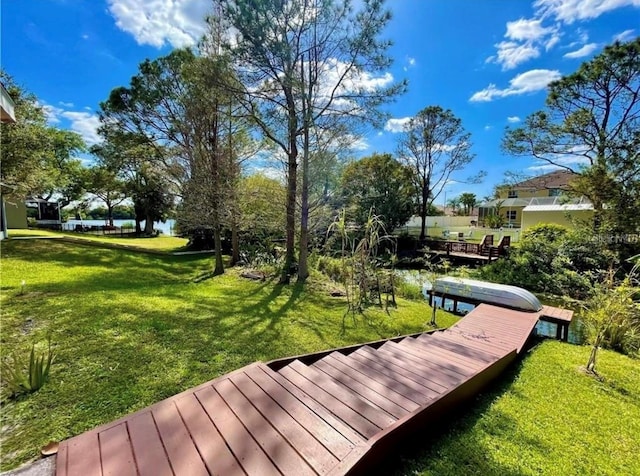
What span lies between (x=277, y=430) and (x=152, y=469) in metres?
0.64

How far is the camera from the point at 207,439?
164 centimetres

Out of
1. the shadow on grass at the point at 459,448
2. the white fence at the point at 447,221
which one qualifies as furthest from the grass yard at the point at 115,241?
the white fence at the point at 447,221

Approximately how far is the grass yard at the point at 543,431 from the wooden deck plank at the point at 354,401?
0.30 metres

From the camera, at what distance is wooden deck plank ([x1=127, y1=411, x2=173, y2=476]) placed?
1457mm

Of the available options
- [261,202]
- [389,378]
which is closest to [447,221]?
[261,202]

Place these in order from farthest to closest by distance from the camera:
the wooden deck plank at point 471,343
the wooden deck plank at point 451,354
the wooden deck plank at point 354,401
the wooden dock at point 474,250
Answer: the wooden dock at point 474,250 < the wooden deck plank at point 471,343 < the wooden deck plank at point 451,354 < the wooden deck plank at point 354,401

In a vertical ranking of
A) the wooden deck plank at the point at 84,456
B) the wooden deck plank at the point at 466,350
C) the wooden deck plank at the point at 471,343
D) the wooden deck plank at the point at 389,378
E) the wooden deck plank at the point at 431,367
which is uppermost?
the wooden deck plank at the point at 84,456

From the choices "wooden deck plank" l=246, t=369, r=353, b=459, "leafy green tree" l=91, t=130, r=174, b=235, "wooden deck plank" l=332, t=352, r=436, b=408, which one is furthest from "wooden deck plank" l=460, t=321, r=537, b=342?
"leafy green tree" l=91, t=130, r=174, b=235

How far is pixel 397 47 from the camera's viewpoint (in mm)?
7527

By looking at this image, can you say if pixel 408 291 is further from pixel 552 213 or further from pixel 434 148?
pixel 552 213

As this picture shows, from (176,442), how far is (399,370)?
6.92 feet

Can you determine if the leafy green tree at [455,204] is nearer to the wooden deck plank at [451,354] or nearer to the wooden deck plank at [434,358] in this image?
the wooden deck plank at [451,354]

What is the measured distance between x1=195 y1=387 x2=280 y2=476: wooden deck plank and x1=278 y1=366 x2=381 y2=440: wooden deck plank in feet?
1.87

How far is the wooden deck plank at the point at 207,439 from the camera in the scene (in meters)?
1.44
